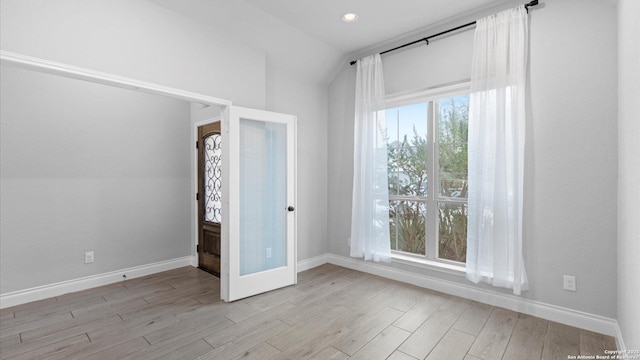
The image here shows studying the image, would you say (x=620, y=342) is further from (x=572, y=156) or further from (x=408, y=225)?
(x=408, y=225)

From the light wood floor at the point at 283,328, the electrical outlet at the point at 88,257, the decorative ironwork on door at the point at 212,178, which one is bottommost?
the light wood floor at the point at 283,328

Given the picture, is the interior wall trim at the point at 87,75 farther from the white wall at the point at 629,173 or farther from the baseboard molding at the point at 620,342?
the baseboard molding at the point at 620,342

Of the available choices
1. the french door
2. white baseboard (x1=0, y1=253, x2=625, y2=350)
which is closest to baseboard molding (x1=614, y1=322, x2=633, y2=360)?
white baseboard (x1=0, y1=253, x2=625, y2=350)

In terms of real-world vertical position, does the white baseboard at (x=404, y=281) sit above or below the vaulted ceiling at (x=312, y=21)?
below

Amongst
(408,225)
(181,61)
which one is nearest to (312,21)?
(181,61)

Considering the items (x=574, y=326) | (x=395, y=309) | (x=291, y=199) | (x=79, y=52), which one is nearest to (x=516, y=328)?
(x=574, y=326)

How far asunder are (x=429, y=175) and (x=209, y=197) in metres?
3.07

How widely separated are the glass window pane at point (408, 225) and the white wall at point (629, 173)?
178 centimetres

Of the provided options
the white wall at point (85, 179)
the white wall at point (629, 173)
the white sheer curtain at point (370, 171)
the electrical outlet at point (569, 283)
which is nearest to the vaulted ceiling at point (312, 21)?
the white sheer curtain at point (370, 171)

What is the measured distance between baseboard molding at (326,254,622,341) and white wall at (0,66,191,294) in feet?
9.84

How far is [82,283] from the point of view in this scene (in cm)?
350

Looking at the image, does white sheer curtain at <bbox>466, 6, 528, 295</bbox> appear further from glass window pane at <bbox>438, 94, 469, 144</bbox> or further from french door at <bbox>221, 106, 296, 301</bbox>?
french door at <bbox>221, 106, 296, 301</bbox>

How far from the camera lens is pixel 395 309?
9.69 feet

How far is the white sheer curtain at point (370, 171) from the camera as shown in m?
3.79
